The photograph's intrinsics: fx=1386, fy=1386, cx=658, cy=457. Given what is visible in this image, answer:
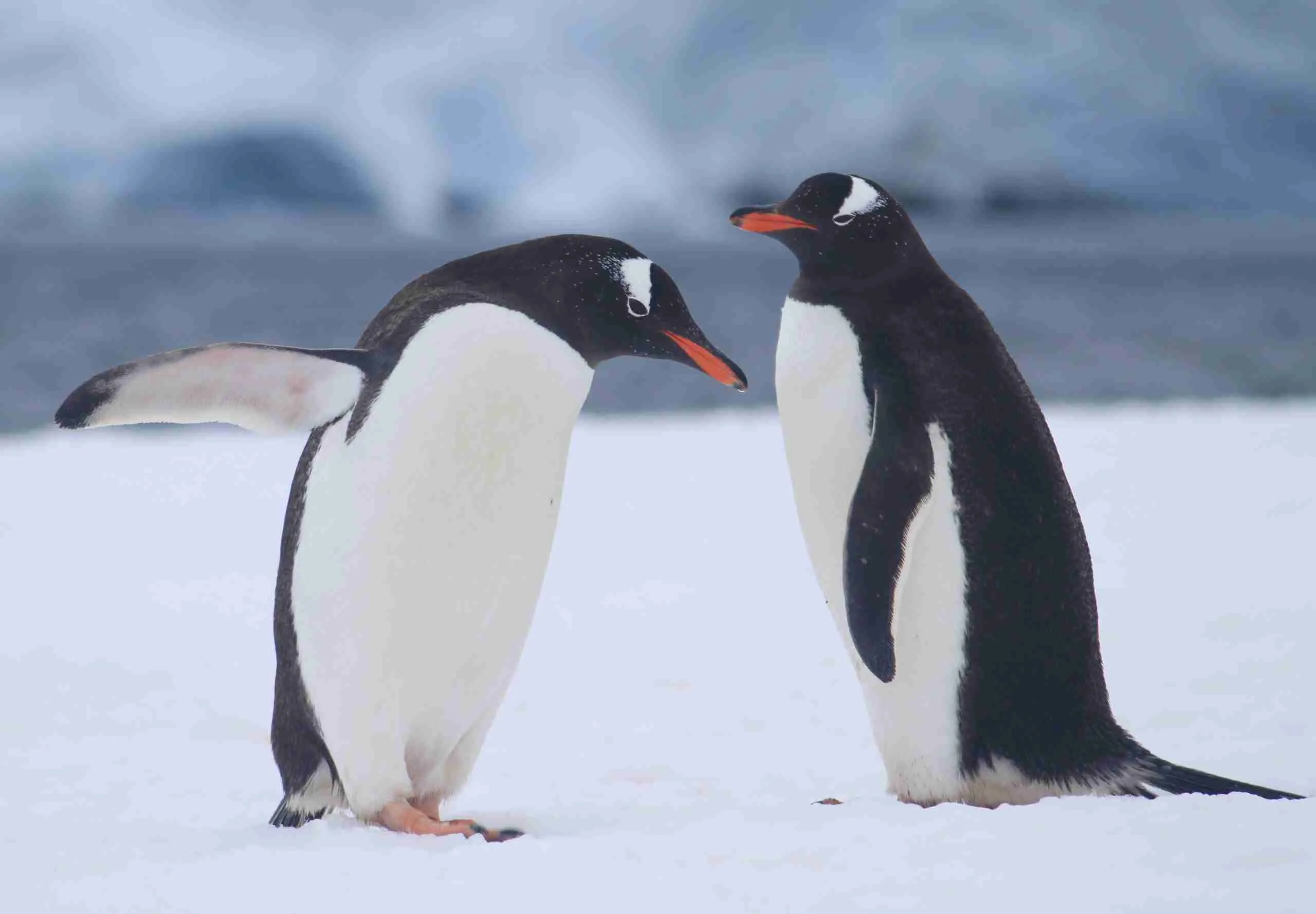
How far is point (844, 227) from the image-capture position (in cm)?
235

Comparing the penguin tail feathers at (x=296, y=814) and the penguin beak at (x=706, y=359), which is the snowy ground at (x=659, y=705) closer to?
the penguin tail feathers at (x=296, y=814)

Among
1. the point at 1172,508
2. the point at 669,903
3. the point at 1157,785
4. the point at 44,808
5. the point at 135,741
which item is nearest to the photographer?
the point at 669,903

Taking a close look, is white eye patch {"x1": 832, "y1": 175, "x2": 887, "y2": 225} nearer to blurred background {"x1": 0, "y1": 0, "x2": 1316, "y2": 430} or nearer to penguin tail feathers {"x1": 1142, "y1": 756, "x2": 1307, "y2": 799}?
penguin tail feathers {"x1": 1142, "y1": 756, "x2": 1307, "y2": 799}

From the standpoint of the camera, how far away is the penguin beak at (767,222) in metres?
2.37

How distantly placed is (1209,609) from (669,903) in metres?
3.07

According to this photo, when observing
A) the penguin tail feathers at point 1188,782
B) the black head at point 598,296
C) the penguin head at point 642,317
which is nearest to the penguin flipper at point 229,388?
the black head at point 598,296

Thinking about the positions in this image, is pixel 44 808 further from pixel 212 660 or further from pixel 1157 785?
pixel 1157 785

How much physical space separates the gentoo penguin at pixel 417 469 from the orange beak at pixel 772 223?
0.68 feet

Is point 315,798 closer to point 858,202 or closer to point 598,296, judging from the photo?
point 598,296

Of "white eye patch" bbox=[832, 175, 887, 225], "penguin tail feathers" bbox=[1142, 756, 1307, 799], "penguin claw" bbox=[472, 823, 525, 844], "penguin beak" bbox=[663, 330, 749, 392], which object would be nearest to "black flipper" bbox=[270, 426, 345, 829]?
"penguin claw" bbox=[472, 823, 525, 844]

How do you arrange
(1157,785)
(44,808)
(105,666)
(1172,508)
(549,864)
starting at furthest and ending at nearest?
(1172,508) < (105,666) < (44,808) < (1157,785) < (549,864)

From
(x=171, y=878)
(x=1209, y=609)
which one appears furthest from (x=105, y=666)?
(x=1209, y=609)

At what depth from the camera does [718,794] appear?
106 inches

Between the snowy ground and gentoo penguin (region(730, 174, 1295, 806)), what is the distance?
20 cm
